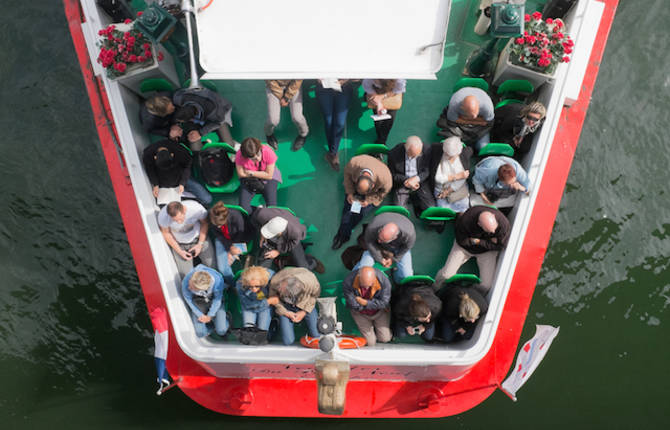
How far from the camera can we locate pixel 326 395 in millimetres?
3303

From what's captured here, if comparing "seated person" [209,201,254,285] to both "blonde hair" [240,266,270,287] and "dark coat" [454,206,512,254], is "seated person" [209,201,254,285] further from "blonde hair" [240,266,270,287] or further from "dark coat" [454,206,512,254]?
"dark coat" [454,206,512,254]

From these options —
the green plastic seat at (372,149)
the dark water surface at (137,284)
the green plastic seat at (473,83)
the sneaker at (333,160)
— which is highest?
the green plastic seat at (473,83)

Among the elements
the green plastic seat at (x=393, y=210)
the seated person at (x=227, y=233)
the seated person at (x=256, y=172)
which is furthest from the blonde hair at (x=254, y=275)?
the green plastic seat at (x=393, y=210)

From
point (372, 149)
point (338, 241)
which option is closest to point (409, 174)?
point (372, 149)

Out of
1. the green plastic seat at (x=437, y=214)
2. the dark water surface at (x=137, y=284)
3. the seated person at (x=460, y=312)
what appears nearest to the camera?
the seated person at (x=460, y=312)

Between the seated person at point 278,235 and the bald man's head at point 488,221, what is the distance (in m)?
1.71

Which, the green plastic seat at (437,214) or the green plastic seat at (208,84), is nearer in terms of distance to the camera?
the green plastic seat at (437,214)

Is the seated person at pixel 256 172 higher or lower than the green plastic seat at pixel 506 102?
lower

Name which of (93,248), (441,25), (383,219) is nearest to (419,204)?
(383,219)

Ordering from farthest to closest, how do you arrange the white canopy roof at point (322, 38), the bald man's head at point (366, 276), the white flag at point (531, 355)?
1. the bald man's head at point (366, 276)
2. the white flag at point (531, 355)
3. the white canopy roof at point (322, 38)

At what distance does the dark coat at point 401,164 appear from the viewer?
14.4ft

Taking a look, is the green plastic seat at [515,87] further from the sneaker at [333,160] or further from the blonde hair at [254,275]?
the blonde hair at [254,275]

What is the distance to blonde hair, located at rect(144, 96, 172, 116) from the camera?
14.3 feet

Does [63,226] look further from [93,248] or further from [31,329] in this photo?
[31,329]
